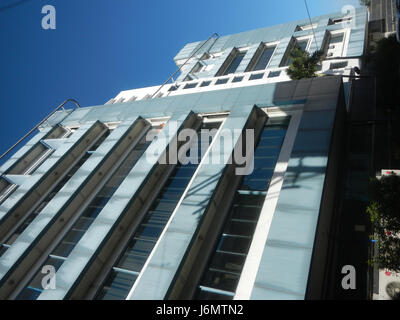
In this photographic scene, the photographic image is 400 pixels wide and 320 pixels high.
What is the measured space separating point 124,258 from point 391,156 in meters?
15.4

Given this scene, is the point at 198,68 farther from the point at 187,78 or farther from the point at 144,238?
the point at 144,238

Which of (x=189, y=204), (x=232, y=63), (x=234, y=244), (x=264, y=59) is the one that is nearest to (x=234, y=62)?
(x=232, y=63)

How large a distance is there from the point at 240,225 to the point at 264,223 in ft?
3.86

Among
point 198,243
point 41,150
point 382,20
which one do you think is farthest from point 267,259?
point 382,20

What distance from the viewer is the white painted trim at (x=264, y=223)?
9578 millimetres

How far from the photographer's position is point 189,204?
12188 mm

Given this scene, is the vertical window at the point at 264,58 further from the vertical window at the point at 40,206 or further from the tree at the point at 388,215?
the tree at the point at 388,215

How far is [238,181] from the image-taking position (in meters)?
13.5

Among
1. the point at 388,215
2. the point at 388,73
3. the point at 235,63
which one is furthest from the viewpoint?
the point at 235,63

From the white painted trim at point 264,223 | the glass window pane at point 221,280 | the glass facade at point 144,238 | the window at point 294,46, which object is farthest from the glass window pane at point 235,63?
the glass window pane at point 221,280

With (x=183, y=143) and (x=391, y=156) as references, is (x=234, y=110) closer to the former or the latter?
(x=183, y=143)

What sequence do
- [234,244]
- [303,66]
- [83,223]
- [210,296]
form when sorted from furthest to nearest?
[303,66]
[83,223]
[234,244]
[210,296]

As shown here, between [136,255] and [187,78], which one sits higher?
[187,78]

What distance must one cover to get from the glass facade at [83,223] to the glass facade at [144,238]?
12.5ft
